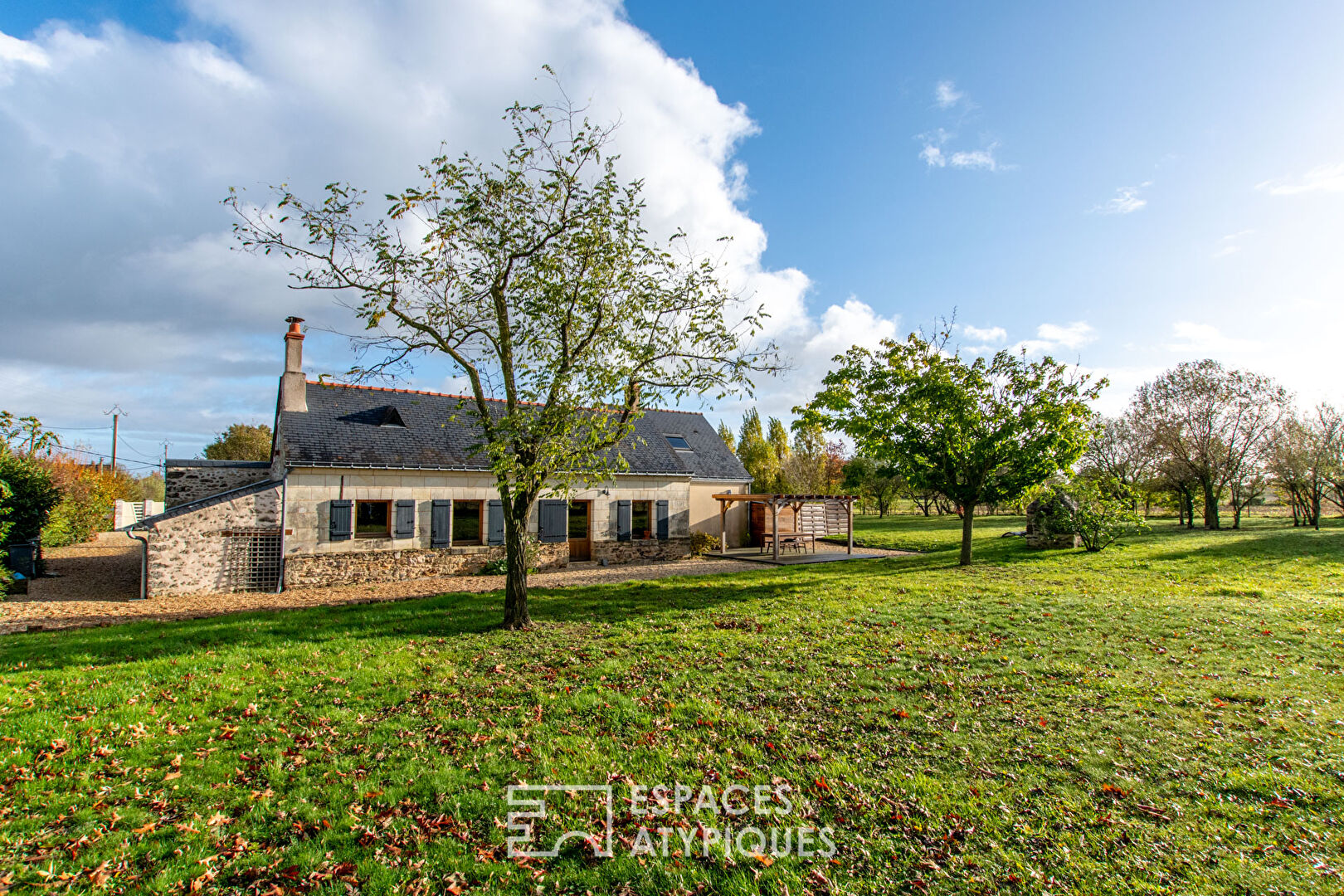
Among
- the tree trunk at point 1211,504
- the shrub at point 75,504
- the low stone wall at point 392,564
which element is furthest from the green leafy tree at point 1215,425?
the shrub at point 75,504

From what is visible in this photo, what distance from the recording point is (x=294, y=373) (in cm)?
1571

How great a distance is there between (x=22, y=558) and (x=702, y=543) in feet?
58.4

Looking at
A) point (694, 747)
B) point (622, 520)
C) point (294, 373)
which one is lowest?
point (694, 747)

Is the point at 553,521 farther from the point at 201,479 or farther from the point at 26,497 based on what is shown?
the point at 26,497

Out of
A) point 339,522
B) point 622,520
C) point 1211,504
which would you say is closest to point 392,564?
point 339,522

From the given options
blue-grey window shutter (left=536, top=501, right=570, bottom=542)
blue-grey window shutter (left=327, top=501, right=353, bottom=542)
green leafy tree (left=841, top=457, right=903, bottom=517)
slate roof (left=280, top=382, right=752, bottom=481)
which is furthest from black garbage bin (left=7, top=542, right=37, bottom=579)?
green leafy tree (left=841, top=457, right=903, bottom=517)

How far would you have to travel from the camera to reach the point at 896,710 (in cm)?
552

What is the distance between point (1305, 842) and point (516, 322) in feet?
30.2

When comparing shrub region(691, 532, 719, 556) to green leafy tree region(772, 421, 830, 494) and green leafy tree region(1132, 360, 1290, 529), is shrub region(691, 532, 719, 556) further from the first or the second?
green leafy tree region(1132, 360, 1290, 529)

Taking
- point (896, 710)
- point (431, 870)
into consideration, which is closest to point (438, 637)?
point (431, 870)

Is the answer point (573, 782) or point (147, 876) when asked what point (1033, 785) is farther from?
point (147, 876)

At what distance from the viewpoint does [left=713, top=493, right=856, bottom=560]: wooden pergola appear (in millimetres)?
18234

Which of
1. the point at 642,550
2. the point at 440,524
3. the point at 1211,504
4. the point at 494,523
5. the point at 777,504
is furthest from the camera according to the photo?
the point at 1211,504

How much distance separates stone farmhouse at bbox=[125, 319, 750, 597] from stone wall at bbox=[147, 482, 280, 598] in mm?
22
